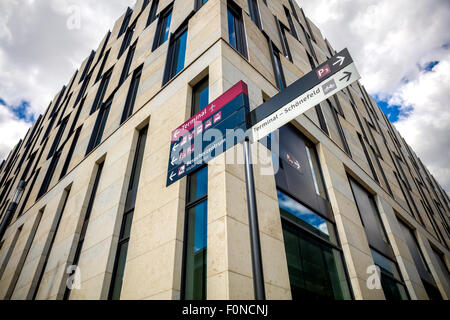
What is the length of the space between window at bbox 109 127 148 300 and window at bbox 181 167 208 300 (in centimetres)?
282

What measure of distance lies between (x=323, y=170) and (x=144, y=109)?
7989 millimetres

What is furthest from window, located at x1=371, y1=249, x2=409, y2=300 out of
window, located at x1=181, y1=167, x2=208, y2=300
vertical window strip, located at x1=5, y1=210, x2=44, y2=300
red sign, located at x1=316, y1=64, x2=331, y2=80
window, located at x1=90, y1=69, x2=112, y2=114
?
window, located at x1=90, y1=69, x2=112, y2=114

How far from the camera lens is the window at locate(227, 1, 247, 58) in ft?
34.8

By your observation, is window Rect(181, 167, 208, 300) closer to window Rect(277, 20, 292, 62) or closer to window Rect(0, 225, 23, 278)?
window Rect(277, 20, 292, 62)

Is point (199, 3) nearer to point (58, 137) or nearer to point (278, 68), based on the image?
point (278, 68)

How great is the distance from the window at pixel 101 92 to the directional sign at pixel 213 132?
41.8 feet

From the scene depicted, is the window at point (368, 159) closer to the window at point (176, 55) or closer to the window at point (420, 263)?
the window at point (420, 263)

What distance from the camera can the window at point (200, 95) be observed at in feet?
29.7

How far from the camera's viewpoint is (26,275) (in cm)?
1236

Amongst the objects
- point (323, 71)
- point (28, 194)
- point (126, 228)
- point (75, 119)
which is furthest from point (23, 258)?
point (323, 71)

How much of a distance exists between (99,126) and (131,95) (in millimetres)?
3462

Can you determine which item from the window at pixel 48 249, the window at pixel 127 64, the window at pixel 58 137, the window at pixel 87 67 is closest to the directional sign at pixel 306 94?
the window at pixel 48 249
